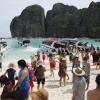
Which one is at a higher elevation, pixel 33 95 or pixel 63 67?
pixel 33 95

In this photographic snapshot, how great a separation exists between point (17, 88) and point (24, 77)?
0.31 m

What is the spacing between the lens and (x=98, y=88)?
18.2ft

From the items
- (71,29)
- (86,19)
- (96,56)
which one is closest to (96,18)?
(86,19)

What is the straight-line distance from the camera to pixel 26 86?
25.1ft

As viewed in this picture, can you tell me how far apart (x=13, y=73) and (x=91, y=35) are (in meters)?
161

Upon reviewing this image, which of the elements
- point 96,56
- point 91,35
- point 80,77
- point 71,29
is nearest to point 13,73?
point 80,77

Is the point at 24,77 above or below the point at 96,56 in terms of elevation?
above

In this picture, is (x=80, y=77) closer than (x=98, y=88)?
No

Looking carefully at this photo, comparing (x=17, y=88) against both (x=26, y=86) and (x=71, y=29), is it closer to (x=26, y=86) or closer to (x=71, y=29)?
(x=26, y=86)

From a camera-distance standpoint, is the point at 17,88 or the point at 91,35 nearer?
the point at 17,88

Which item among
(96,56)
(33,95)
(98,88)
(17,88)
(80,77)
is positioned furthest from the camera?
(96,56)

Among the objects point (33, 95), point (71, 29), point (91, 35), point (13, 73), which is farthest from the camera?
point (71, 29)

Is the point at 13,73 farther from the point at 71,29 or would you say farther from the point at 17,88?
the point at 71,29

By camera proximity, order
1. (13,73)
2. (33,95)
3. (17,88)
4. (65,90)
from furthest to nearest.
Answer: (65,90) < (13,73) < (17,88) < (33,95)
